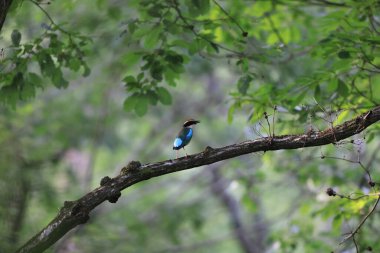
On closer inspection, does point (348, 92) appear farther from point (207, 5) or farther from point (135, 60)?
point (135, 60)

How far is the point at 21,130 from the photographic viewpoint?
9594 mm

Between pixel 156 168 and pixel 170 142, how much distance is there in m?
9.89

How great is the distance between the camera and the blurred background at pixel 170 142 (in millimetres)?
4656

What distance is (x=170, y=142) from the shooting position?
42.4 feet

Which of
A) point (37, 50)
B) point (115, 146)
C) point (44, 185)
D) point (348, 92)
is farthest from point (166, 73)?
point (115, 146)

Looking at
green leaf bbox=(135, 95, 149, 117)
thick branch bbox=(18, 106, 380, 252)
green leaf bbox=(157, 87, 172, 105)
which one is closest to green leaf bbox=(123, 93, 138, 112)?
green leaf bbox=(135, 95, 149, 117)

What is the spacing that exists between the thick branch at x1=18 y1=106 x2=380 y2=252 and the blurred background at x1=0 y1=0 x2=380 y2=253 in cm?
13

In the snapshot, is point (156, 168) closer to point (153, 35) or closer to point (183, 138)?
point (183, 138)

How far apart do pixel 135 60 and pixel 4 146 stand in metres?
4.39

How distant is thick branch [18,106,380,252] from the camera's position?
9.73ft

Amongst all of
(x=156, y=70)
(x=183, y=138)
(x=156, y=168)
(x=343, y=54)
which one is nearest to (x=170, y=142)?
(x=156, y=70)

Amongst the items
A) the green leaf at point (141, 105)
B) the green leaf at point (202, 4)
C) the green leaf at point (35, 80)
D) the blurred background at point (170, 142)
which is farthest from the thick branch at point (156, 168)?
the green leaf at point (202, 4)

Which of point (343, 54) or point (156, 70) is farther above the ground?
point (156, 70)

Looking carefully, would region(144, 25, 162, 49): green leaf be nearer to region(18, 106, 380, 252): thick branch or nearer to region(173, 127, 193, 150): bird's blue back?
region(173, 127, 193, 150): bird's blue back
